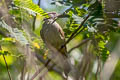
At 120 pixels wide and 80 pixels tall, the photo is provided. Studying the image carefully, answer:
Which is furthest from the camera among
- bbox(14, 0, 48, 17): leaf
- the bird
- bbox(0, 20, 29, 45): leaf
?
the bird

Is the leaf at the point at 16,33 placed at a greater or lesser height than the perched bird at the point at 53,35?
greater

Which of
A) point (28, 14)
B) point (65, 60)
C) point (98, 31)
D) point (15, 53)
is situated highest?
point (28, 14)

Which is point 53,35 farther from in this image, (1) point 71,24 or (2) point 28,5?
(2) point 28,5

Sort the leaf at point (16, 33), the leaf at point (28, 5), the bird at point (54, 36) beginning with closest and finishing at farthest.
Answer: the leaf at point (16, 33) < the leaf at point (28, 5) < the bird at point (54, 36)

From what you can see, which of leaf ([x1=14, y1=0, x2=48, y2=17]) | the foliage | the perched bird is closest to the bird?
the perched bird

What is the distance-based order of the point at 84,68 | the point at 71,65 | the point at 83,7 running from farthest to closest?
the point at 71,65 < the point at 84,68 < the point at 83,7

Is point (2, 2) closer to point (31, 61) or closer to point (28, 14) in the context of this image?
point (28, 14)

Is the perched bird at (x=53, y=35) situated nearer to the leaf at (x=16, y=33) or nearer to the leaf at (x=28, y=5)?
the leaf at (x=28, y=5)

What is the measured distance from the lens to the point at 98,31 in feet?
9.21

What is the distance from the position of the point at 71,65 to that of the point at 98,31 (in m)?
1.50

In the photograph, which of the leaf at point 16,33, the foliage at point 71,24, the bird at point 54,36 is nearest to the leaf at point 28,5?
the foliage at point 71,24

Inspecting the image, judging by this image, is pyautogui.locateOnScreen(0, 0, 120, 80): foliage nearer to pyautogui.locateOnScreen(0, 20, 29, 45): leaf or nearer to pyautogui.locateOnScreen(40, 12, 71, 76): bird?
pyautogui.locateOnScreen(0, 20, 29, 45): leaf

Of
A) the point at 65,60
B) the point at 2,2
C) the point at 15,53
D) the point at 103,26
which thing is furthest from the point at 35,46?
the point at 65,60

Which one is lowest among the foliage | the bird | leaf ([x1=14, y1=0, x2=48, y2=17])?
the bird
